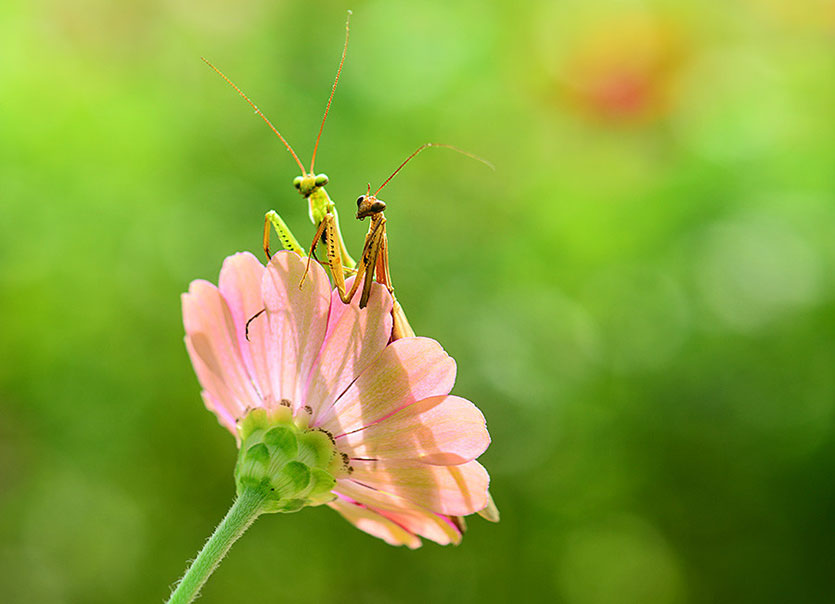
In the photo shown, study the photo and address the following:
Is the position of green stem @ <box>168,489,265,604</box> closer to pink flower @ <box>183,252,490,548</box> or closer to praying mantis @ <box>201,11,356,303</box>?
pink flower @ <box>183,252,490,548</box>

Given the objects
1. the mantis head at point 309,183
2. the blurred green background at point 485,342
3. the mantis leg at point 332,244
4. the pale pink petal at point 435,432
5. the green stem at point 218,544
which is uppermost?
the blurred green background at point 485,342

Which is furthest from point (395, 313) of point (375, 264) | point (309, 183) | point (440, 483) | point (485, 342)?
point (485, 342)

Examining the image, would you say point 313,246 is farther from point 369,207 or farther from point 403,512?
point 403,512

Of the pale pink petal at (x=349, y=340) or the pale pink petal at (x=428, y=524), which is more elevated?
the pale pink petal at (x=349, y=340)

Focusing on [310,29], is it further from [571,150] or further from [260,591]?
[260,591]

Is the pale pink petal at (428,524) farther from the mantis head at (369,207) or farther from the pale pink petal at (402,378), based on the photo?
the mantis head at (369,207)

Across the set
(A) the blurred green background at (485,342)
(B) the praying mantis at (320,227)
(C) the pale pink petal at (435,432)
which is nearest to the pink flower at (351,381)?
(C) the pale pink petal at (435,432)
